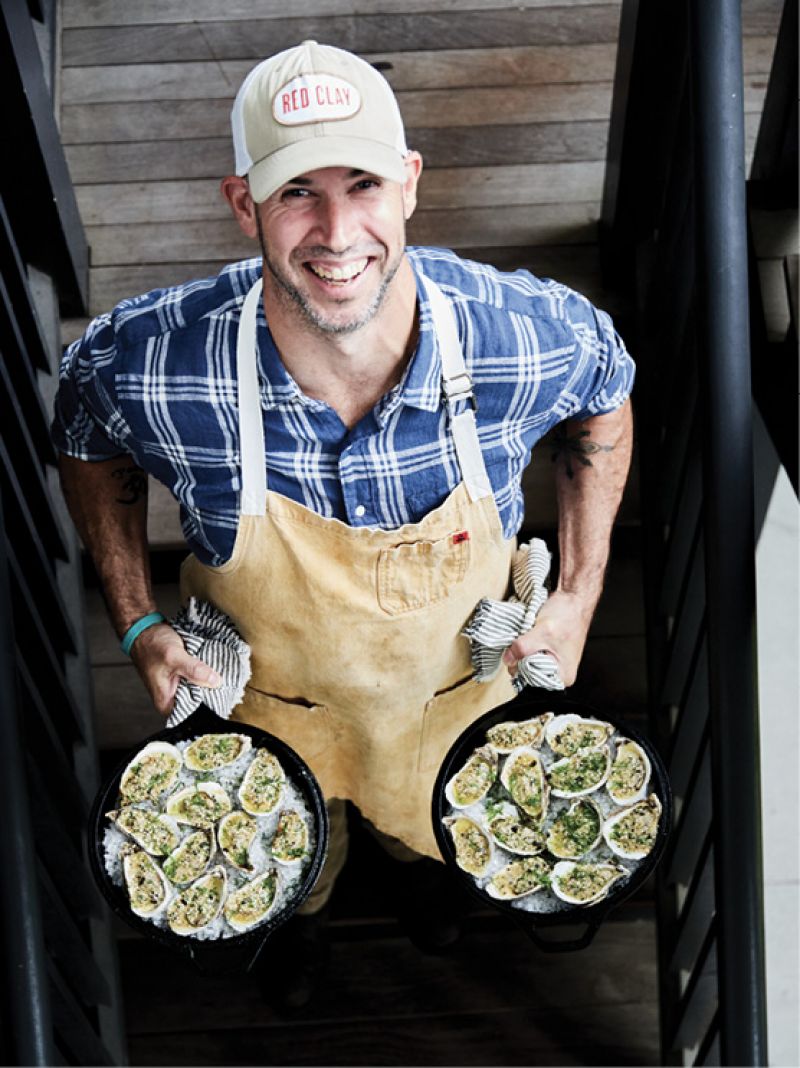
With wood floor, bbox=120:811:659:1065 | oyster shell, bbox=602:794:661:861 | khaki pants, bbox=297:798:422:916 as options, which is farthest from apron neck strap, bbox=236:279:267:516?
wood floor, bbox=120:811:659:1065

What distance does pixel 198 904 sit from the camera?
5.80 feet

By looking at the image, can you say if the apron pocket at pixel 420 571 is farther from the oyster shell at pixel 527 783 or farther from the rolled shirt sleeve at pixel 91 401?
the rolled shirt sleeve at pixel 91 401

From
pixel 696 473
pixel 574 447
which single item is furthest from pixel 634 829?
pixel 696 473

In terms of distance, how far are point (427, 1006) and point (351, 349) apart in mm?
1660

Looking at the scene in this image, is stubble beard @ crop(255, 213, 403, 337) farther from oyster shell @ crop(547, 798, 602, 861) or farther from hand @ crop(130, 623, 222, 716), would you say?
oyster shell @ crop(547, 798, 602, 861)

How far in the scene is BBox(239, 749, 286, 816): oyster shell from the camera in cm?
182

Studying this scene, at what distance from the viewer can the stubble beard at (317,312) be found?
161cm

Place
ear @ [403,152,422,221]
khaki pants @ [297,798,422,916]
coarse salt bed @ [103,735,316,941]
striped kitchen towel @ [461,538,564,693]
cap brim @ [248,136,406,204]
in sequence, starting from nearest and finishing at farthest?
1. cap brim @ [248,136,406,204]
2. ear @ [403,152,422,221]
3. coarse salt bed @ [103,735,316,941]
4. striped kitchen towel @ [461,538,564,693]
5. khaki pants @ [297,798,422,916]

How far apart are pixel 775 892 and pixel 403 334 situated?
7.07 feet

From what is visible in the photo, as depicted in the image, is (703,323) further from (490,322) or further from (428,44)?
(428,44)

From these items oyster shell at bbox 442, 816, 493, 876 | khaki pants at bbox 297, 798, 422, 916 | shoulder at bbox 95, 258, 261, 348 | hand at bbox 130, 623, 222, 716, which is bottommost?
khaki pants at bbox 297, 798, 422, 916

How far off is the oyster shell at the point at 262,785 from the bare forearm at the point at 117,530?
350 millimetres

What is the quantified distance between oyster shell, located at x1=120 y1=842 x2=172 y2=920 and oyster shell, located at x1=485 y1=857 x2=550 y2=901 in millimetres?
445

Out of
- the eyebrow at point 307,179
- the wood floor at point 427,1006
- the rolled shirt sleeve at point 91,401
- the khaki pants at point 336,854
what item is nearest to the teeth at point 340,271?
the eyebrow at point 307,179
